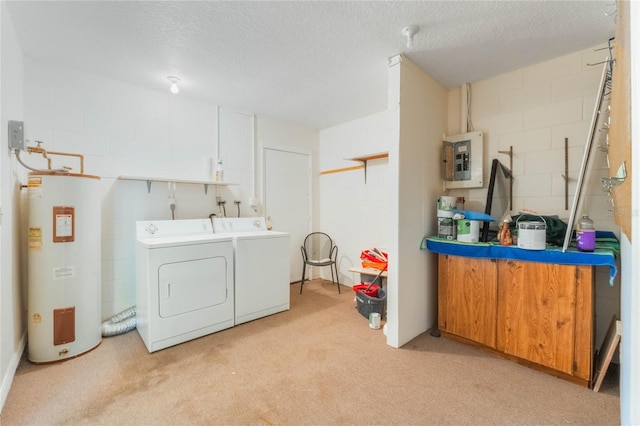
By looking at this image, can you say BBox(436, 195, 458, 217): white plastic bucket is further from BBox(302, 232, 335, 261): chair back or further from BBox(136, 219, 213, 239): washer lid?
BBox(136, 219, 213, 239): washer lid

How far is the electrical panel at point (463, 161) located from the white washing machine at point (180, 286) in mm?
2355

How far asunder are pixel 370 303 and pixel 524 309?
130 centimetres

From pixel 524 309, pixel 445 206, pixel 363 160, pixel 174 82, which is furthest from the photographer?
pixel 363 160

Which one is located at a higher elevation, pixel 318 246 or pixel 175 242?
pixel 175 242

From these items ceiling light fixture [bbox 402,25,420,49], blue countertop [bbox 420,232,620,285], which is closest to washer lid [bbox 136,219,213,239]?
blue countertop [bbox 420,232,620,285]

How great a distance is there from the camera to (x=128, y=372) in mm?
1995

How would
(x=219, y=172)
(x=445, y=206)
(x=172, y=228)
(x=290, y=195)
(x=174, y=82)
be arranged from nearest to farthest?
(x=445, y=206)
(x=174, y=82)
(x=172, y=228)
(x=219, y=172)
(x=290, y=195)

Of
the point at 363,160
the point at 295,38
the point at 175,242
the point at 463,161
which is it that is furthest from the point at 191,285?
the point at 463,161

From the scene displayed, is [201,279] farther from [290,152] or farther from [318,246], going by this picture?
[290,152]

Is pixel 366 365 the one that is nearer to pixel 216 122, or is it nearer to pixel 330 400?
pixel 330 400

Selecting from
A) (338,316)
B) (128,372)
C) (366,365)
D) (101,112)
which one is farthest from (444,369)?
(101,112)

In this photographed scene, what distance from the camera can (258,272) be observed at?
294 cm

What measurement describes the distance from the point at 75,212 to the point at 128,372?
130 centimetres

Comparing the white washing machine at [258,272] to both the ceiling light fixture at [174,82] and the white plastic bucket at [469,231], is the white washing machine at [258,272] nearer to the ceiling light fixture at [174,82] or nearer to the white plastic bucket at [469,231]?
the ceiling light fixture at [174,82]
